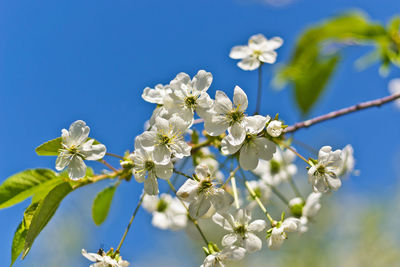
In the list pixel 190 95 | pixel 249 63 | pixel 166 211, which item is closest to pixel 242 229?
pixel 190 95

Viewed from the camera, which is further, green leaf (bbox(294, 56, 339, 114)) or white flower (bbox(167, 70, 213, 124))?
green leaf (bbox(294, 56, 339, 114))

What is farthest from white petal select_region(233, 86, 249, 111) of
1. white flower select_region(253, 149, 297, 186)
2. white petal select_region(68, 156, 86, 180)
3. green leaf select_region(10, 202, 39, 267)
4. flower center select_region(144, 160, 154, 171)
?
white flower select_region(253, 149, 297, 186)

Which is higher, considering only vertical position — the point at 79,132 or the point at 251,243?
the point at 79,132

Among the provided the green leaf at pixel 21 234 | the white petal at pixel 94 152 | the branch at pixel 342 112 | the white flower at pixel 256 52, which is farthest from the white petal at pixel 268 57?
the green leaf at pixel 21 234

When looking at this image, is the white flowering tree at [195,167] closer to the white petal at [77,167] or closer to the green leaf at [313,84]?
the white petal at [77,167]

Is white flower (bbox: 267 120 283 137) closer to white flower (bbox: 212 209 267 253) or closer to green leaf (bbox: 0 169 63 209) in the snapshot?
white flower (bbox: 212 209 267 253)

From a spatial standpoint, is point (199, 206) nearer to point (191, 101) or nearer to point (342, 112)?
point (191, 101)

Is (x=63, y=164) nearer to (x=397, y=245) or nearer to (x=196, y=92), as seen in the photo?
(x=196, y=92)
